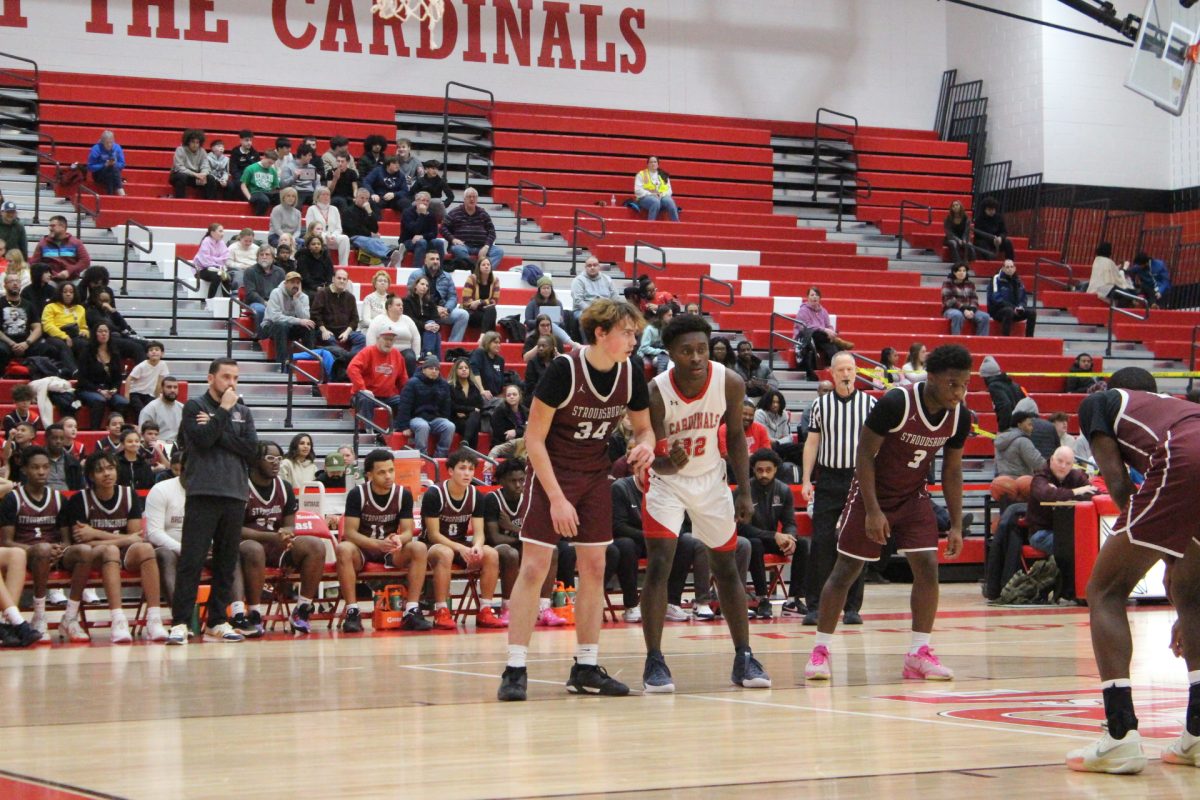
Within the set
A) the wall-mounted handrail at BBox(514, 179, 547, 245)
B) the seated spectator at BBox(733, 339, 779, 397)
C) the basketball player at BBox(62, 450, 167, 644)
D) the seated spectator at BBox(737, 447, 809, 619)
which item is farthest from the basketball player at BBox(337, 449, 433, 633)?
the wall-mounted handrail at BBox(514, 179, 547, 245)

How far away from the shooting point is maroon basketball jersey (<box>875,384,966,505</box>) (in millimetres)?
7922

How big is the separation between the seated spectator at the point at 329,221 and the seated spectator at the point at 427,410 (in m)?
4.13

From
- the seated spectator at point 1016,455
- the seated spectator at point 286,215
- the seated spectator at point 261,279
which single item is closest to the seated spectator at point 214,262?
the seated spectator at point 261,279

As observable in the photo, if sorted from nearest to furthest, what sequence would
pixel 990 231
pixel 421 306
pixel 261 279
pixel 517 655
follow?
pixel 517 655 → pixel 261 279 → pixel 421 306 → pixel 990 231

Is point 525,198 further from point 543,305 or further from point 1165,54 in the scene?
point 1165,54

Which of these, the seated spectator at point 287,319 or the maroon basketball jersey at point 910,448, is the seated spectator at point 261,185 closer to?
the seated spectator at point 287,319

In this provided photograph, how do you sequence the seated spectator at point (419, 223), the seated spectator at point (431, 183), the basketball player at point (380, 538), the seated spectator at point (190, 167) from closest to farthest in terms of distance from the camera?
the basketball player at point (380, 538) < the seated spectator at point (419, 223) < the seated spectator at point (190, 167) < the seated spectator at point (431, 183)

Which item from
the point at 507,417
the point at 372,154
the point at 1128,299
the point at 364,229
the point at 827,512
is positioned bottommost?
the point at 827,512

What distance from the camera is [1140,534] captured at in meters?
5.01

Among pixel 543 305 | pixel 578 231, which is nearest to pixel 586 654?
pixel 543 305

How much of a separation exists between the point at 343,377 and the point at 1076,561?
323 inches

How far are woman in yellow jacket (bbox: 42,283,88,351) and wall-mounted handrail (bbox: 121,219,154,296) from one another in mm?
2046

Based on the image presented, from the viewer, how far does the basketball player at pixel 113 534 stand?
11.0m

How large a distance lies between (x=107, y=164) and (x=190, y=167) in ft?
3.57
